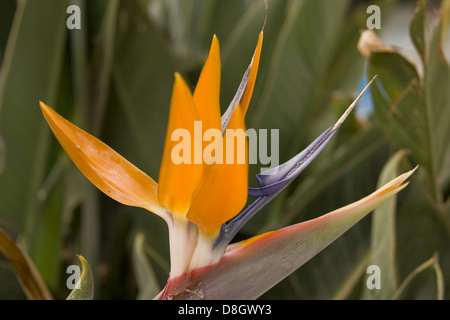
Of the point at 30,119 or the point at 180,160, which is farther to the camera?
the point at 30,119

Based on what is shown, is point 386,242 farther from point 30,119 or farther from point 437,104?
point 30,119

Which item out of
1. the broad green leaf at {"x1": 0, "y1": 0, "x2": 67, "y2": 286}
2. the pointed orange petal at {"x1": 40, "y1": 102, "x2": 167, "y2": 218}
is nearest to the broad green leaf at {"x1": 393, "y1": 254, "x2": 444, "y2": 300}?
the pointed orange petal at {"x1": 40, "y1": 102, "x2": 167, "y2": 218}

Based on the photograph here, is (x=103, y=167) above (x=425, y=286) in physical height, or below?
above

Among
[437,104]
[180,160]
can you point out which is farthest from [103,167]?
[437,104]

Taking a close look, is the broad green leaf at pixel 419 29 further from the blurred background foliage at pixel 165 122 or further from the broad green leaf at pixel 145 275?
the broad green leaf at pixel 145 275

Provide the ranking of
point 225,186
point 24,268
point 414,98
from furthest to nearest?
1. point 414,98
2. point 24,268
3. point 225,186

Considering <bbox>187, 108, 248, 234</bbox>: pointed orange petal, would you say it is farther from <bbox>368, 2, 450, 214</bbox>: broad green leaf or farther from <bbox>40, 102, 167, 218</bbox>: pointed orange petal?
<bbox>368, 2, 450, 214</bbox>: broad green leaf
